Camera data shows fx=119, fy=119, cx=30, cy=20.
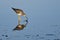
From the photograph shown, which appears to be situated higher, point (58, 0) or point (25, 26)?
point (58, 0)

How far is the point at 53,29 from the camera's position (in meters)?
1.24

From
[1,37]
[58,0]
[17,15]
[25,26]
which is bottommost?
[1,37]

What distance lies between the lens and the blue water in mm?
1231

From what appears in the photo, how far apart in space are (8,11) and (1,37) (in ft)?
0.93

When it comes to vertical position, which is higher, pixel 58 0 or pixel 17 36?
pixel 58 0

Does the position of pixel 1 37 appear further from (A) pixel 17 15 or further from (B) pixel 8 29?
(A) pixel 17 15

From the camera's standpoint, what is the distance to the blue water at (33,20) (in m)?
1.23

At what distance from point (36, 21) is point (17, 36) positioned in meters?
0.25

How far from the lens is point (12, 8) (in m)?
1.24

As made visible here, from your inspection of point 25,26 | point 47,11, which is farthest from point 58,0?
point 25,26

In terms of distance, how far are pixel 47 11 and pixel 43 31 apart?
0.21 meters

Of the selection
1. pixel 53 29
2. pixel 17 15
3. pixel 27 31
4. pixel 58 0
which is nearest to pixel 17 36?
pixel 27 31

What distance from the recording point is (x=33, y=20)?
1.24 meters

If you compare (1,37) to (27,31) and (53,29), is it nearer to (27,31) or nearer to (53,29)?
(27,31)
